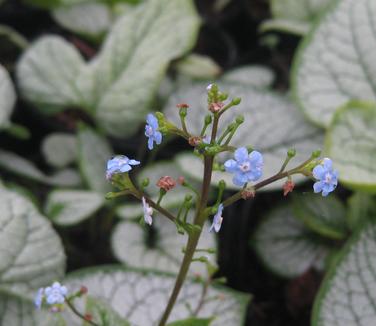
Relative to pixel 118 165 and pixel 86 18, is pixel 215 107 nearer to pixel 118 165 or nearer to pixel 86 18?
pixel 118 165

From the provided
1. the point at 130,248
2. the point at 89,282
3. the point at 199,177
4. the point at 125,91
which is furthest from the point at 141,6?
the point at 89,282

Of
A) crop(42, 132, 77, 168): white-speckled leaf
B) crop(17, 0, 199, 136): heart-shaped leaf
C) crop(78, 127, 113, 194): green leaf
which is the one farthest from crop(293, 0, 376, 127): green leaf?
crop(42, 132, 77, 168): white-speckled leaf

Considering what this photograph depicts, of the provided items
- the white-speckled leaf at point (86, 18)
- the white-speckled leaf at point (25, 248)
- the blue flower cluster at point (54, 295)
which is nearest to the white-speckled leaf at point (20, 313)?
the white-speckled leaf at point (25, 248)

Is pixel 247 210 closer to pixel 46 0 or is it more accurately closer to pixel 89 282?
pixel 89 282

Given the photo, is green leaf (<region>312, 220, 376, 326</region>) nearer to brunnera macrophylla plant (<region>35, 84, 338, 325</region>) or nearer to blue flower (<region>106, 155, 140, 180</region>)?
brunnera macrophylla plant (<region>35, 84, 338, 325</region>)

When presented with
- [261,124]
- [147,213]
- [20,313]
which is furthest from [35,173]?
[147,213]
